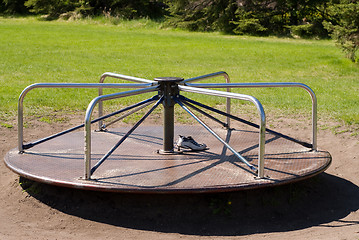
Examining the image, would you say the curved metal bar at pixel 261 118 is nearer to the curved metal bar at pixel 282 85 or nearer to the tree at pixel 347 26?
the curved metal bar at pixel 282 85

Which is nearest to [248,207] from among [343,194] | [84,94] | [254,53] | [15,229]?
[343,194]

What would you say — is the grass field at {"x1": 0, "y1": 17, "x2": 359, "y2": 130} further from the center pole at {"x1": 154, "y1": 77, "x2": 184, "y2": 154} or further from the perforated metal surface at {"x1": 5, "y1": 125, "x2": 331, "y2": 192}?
the center pole at {"x1": 154, "y1": 77, "x2": 184, "y2": 154}

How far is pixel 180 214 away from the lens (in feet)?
15.0

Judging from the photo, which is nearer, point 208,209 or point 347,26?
point 208,209

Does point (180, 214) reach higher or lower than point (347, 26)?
lower

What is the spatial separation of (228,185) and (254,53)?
11.5m

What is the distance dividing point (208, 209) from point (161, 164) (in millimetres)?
749

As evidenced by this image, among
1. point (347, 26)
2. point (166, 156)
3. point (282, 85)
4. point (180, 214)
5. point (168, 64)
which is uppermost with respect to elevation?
point (347, 26)

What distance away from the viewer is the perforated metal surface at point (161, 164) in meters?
4.48

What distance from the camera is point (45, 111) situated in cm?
827

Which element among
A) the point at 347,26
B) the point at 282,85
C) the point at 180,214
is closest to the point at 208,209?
the point at 180,214

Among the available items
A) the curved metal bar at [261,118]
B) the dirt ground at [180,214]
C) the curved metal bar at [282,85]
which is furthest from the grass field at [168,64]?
the curved metal bar at [261,118]

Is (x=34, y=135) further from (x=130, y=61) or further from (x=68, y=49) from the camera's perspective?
(x=68, y=49)

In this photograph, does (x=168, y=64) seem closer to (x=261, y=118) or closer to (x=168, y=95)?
(x=168, y=95)
